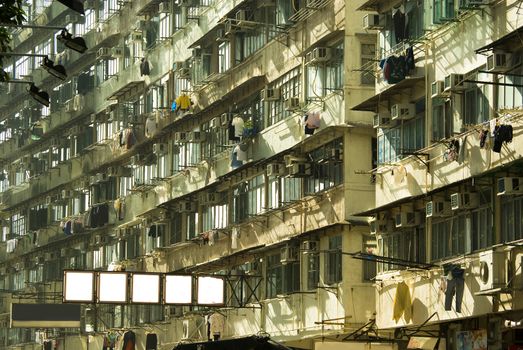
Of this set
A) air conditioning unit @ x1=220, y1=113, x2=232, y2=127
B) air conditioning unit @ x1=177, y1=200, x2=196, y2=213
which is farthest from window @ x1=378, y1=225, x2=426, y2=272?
air conditioning unit @ x1=177, y1=200, x2=196, y2=213

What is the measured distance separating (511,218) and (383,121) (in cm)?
623

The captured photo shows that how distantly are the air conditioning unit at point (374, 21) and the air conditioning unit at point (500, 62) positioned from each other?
6.83 meters

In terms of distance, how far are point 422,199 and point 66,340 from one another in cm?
3152

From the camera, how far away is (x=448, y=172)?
3134 centimetres

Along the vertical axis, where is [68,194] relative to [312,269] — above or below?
above

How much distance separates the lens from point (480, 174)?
2950cm

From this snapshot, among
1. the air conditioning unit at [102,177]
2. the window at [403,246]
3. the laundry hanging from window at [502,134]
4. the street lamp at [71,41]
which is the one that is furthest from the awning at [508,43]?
the air conditioning unit at [102,177]

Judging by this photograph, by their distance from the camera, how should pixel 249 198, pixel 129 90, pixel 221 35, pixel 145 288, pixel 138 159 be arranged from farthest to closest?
pixel 129 90 < pixel 138 159 < pixel 221 35 < pixel 249 198 < pixel 145 288

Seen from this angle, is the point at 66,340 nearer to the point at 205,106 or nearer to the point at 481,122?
the point at 205,106

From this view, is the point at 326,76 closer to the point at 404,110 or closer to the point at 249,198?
the point at 404,110

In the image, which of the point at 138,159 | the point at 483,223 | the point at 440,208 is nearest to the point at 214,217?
the point at 138,159

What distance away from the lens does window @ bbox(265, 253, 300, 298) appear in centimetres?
4138

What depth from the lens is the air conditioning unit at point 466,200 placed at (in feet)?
101

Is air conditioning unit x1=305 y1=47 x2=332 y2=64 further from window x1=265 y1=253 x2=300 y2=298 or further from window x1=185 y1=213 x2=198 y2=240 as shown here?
window x1=185 y1=213 x2=198 y2=240
